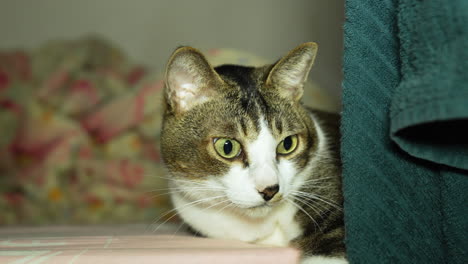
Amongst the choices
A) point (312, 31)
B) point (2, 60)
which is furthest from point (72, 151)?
point (312, 31)

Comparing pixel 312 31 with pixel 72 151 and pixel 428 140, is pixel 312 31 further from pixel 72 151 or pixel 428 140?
pixel 428 140

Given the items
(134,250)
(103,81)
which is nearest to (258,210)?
(134,250)

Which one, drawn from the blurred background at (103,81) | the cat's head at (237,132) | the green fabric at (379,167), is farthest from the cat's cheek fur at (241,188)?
the blurred background at (103,81)

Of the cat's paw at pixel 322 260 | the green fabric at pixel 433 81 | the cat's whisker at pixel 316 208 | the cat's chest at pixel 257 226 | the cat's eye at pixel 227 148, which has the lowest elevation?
the cat's paw at pixel 322 260

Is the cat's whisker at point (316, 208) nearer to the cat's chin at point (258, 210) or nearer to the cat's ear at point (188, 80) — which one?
the cat's chin at point (258, 210)

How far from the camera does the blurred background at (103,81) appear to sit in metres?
2.24

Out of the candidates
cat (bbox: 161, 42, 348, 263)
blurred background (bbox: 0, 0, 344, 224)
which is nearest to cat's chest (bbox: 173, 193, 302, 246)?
cat (bbox: 161, 42, 348, 263)

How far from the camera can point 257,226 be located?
122 centimetres

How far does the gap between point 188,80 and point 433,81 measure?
71 cm

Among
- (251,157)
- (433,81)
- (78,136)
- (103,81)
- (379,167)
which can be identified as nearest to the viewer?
(433,81)

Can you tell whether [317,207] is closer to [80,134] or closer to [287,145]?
[287,145]

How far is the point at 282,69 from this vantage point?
1.27m

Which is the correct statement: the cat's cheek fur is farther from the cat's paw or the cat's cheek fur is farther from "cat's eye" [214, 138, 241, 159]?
the cat's paw

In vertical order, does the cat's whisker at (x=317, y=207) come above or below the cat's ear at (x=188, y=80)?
below
